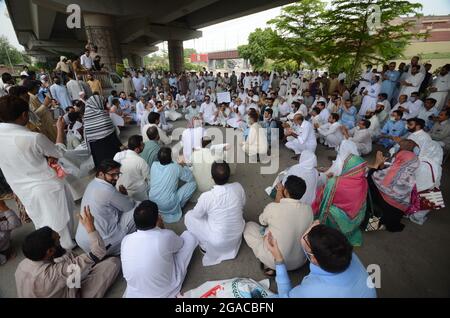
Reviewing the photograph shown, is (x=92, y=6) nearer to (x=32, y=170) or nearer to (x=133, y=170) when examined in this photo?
(x=133, y=170)

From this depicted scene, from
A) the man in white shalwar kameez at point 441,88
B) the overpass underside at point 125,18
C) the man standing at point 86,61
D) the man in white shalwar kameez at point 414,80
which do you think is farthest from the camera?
the overpass underside at point 125,18

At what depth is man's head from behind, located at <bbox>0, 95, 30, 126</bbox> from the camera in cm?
213

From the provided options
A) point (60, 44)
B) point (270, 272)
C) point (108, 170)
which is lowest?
point (270, 272)

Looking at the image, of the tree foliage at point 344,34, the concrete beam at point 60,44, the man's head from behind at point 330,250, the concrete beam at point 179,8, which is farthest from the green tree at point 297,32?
the concrete beam at point 60,44

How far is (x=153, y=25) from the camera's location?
765 inches

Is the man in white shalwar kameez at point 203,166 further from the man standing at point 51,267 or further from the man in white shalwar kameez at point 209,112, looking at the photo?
the man in white shalwar kameez at point 209,112

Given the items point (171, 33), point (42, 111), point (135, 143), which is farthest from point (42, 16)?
point (135, 143)

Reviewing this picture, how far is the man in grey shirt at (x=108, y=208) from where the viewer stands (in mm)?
2375

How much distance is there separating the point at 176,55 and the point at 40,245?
23.9 m

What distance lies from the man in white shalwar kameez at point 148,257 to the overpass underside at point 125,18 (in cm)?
833

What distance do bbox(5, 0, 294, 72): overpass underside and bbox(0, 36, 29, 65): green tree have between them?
18292mm

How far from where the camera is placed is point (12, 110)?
84.4 inches

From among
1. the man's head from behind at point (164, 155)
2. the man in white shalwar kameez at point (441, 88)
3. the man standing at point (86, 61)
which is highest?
the man standing at point (86, 61)
